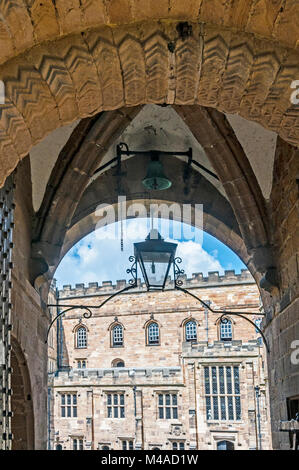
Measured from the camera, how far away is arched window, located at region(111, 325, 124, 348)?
3628 centimetres

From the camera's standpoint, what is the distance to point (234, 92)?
3.00 metres

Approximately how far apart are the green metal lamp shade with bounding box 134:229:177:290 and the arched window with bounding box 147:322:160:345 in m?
29.6

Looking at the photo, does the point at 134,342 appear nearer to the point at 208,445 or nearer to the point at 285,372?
the point at 208,445

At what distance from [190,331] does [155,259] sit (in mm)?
29173

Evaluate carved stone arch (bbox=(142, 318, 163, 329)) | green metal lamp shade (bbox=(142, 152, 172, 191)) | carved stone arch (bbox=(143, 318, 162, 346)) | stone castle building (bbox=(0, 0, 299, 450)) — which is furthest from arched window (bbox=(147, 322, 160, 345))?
green metal lamp shade (bbox=(142, 152, 172, 191))

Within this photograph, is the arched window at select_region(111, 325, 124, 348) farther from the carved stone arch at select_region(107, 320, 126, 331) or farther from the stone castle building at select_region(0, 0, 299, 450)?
the stone castle building at select_region(0, 0, 299, 450)

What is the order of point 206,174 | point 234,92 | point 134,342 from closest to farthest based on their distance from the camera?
point 234,92
point 206,174
point 134,342

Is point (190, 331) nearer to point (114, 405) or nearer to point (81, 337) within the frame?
point (114, 405)

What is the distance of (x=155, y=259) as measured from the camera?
20.4 feet

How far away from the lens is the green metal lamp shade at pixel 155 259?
6.20 meters

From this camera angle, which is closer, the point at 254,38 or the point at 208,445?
the point at 254,38

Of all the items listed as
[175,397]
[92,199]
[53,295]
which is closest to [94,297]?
[53,295]
